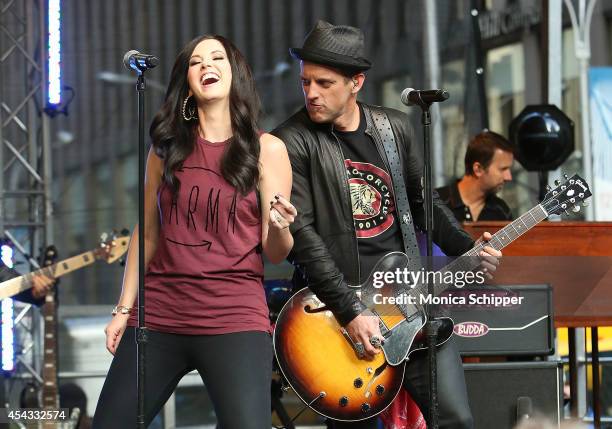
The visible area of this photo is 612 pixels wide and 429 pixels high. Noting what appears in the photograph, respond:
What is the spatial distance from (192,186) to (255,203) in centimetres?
19

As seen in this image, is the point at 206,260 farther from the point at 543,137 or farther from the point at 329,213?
the point at 543,137

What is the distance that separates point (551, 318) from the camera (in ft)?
15.1

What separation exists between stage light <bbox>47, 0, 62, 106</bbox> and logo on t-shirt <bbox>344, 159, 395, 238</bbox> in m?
3.24

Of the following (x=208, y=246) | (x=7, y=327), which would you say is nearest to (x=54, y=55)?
(x=7, y=327)

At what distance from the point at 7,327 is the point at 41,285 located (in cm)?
31

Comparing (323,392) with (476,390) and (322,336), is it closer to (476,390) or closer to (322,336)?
(322,336)

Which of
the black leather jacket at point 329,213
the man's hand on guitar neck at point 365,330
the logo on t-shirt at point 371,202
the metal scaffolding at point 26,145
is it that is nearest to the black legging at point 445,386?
the man's hand on guitar neck at point 365,330

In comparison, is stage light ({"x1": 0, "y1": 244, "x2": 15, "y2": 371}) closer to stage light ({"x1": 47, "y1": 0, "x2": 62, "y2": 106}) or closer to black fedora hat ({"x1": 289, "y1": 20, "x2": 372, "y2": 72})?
stage light ({"x1": 47, "y1": 0, "x2": 62, "y2": 106})

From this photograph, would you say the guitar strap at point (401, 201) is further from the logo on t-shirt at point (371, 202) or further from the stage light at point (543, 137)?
the stage light at point (543, 137)

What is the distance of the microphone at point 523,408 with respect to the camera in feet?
15.9

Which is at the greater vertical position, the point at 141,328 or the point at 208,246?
the point at 208,246

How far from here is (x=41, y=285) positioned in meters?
6.53

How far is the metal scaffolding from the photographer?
22.1 ft

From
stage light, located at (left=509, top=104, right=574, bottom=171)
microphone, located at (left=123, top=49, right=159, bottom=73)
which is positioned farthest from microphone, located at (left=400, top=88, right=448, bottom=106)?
stage light, located at (left=509, top=104, right=574, bottom=171)
